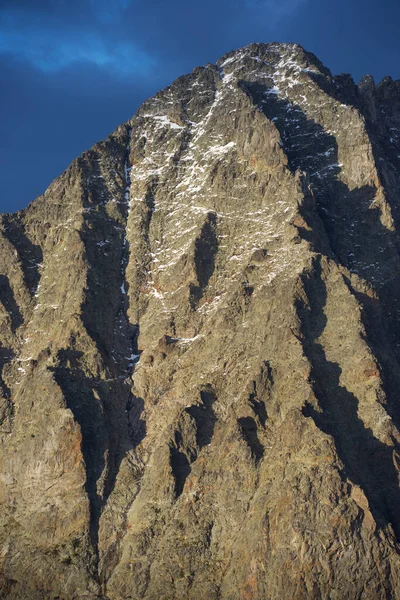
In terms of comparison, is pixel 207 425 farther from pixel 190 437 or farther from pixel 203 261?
pixel 203 261

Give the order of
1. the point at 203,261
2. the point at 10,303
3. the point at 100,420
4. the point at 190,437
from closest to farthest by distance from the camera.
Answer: the point at 190,437 → the point at 100,420 → the point at 203,261 → the point at 10,303

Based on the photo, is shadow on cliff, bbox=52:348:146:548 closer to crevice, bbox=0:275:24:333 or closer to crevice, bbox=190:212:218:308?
crevice, bbox=0:275:24:333

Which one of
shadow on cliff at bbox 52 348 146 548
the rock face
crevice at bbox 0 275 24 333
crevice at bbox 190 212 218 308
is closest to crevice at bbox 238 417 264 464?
the rock face

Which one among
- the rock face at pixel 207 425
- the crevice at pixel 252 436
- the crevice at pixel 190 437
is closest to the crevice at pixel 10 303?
the rock face at pixel 207 425

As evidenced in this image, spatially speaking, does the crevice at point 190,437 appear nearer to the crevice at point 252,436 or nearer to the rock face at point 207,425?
the rock face at point 207,425

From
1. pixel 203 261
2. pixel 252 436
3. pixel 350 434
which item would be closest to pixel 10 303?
pixel 203 261

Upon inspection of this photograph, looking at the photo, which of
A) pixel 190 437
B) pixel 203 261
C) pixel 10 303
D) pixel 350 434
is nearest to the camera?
pixel 350 434

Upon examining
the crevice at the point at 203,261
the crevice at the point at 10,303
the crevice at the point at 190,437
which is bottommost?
the crevice at the point at 190,437

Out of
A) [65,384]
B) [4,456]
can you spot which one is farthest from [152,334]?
[4,456]

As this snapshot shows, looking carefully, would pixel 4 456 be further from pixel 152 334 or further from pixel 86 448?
pixel 152 334
